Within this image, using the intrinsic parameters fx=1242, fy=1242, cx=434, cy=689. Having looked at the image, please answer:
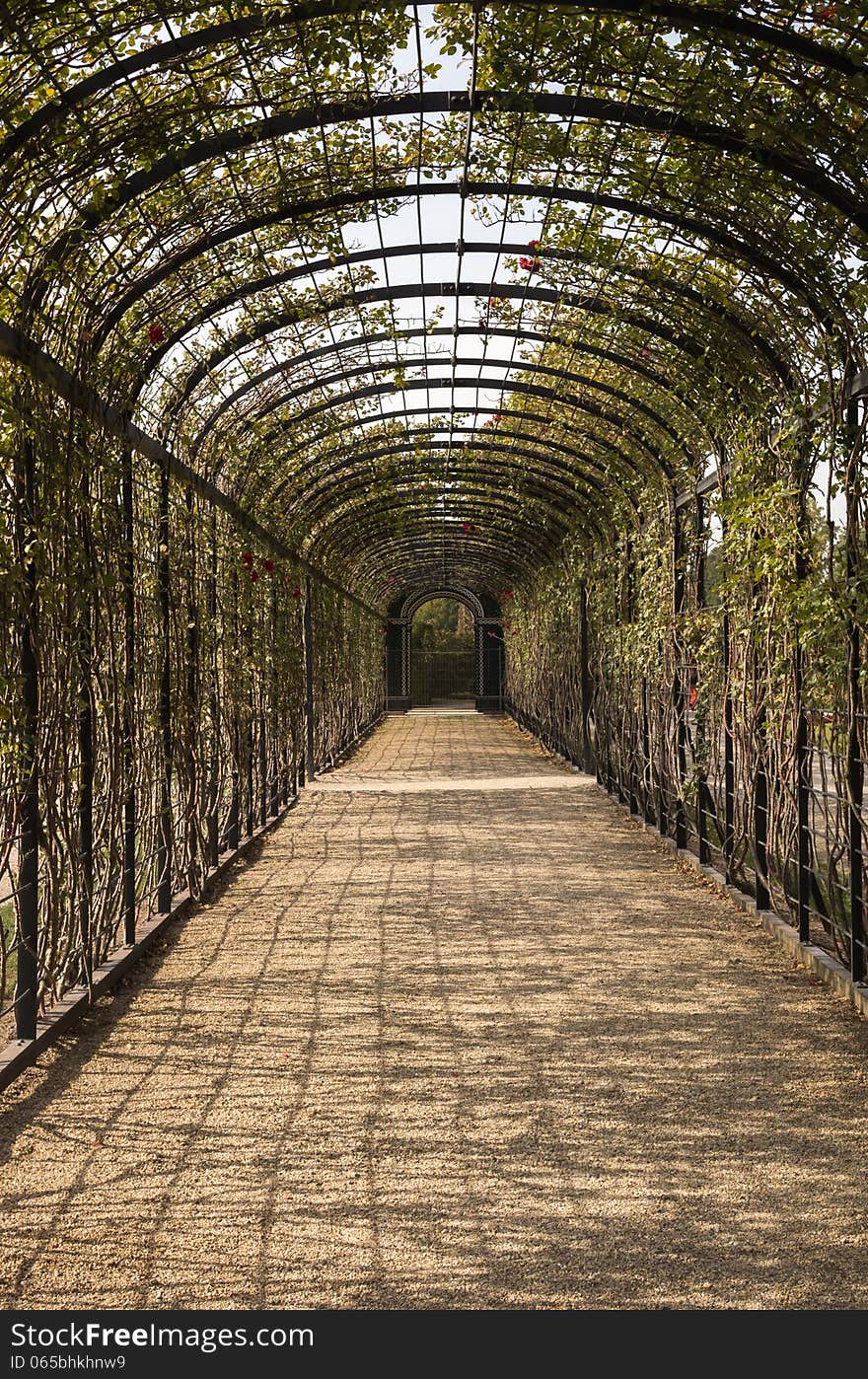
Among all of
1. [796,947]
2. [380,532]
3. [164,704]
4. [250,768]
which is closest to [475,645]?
[380,532]

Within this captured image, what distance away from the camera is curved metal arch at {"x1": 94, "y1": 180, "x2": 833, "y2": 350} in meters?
4.66

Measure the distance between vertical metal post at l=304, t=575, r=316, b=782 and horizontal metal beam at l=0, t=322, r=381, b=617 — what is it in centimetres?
426

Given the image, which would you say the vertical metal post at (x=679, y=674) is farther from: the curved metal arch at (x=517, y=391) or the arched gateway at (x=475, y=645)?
the arched gateway at (x=475, y=645)

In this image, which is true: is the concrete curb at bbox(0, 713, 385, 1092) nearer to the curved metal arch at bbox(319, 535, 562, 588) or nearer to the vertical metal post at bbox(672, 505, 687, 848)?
the vertical metal post at bbox(672, 505, 687, 848)

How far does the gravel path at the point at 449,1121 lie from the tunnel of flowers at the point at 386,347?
1.49ft

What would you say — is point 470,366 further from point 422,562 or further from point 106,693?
point 422,562

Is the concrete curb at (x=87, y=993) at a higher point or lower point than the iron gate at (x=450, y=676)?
lower

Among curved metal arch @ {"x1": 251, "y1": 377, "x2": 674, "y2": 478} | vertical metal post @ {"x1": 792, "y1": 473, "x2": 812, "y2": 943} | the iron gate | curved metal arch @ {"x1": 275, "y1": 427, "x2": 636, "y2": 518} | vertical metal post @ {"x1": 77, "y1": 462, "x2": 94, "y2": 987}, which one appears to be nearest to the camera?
vertical metal post @ {"x1": 77, "y1": 462, "x2": 94, "y2": 987}

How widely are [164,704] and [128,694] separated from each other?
85cm

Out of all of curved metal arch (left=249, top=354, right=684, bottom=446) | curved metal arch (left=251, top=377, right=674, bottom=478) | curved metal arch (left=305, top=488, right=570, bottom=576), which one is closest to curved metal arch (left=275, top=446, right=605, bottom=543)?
curved metal arch (left=305, top=488, right=570, bottom=576)

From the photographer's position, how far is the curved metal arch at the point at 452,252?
209 inches

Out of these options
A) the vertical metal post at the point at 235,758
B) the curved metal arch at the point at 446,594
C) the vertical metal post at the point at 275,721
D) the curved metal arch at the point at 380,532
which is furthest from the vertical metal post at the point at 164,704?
the curved metal arch at the point at 446,594

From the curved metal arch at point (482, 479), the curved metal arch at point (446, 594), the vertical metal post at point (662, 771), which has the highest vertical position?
the curved metal arch at point (482, 479)
